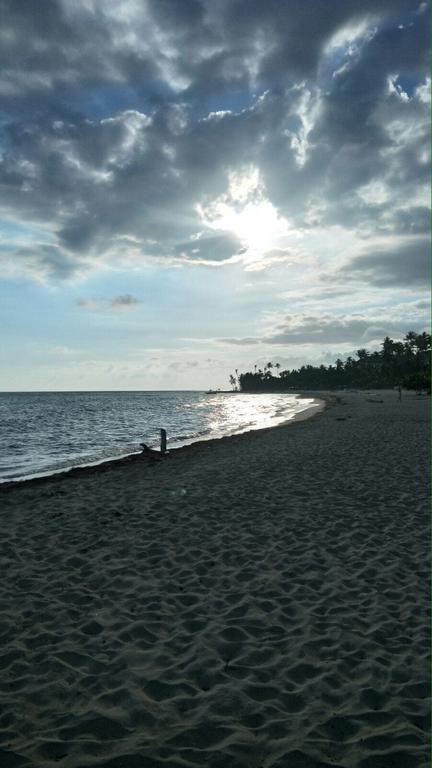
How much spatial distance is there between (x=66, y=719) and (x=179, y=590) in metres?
3.21

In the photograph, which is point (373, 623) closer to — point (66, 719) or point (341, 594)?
point (341, 594)

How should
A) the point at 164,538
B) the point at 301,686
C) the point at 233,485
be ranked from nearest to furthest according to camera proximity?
the point at 301,686, the point at 164,538, the point at 233,485

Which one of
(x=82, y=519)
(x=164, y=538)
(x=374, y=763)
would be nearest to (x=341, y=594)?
(x=374, y=763)

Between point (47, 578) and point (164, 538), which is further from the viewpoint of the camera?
point (164, 538)

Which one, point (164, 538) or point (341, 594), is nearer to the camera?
point (341, 594)

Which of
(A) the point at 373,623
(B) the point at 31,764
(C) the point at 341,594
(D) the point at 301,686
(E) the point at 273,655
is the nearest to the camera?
(B) the point at 31,764

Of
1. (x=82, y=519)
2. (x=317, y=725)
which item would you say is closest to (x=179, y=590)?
(x=317, y=725)

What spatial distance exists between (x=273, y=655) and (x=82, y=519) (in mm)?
Result: 7961

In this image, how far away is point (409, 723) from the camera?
4.82 meters

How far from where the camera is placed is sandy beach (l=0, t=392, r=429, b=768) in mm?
4598

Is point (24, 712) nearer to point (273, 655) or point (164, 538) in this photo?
point (273, 655)

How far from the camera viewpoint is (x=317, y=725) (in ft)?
Answer: 15.7

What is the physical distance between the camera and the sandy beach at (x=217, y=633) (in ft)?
15.1

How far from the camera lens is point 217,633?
6543 millimetres
